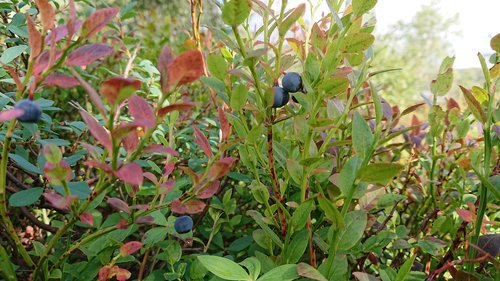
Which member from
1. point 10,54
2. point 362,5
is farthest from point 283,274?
point 10,54

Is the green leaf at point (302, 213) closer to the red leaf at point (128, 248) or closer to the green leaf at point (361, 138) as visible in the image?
the green leaf at point (361, 138)

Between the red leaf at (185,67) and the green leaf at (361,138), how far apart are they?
0.20m

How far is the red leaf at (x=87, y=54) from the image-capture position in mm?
463

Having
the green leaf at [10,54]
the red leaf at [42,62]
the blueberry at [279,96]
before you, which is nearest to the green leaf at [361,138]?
the blueberry at [279,96]

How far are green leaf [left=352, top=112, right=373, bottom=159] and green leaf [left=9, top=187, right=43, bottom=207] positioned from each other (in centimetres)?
41

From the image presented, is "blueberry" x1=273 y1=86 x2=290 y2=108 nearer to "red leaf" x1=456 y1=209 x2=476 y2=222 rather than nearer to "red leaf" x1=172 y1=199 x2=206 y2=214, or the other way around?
"red leaf" x1=172 y1=199 x2=206 y2=214

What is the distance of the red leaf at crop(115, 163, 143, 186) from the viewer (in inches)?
16.2

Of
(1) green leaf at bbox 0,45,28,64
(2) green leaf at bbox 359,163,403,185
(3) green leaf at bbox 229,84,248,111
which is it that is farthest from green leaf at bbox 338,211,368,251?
(1) green leaf at bbox 0,45,28,64

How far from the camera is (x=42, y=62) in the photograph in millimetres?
465

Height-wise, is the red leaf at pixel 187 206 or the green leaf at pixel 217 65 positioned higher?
the green leaf at pixel 217 65

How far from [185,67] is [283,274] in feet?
0.91

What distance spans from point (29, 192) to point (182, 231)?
8.5 inches

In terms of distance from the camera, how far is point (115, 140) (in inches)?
16.4

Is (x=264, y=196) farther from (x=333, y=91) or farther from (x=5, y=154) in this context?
(x=5, y=154)
